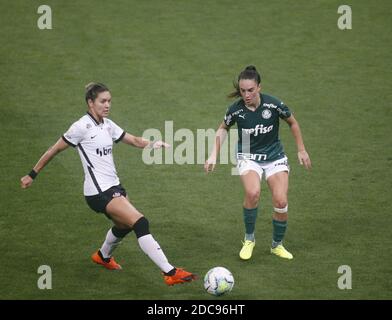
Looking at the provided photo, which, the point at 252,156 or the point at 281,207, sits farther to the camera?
the point at 252,156

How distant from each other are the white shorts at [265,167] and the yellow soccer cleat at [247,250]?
92 centimetres

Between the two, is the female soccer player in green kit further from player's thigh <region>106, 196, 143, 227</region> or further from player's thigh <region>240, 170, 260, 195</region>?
player's thigh <region>106, 196, 143, 227</region>

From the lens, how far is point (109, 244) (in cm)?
1119

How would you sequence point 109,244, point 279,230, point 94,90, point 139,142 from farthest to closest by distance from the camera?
point 279,230 → point 139,142 → point 109,244 → point 94,90

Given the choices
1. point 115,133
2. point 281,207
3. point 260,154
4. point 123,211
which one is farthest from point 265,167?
point 123,211

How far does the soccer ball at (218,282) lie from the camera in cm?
1027

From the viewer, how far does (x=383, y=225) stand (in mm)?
12602

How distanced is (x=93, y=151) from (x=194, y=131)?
578 centimetres

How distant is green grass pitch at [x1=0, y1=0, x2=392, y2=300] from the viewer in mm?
11281

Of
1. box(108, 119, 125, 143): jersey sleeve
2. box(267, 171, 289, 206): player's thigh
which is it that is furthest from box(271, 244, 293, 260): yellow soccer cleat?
box(108, 119, 125, 143): jersey sleeve

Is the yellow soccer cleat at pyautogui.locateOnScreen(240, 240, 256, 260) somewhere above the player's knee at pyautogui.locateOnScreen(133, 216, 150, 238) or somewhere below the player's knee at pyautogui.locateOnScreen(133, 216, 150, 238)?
below

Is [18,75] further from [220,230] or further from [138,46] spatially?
[220,230]

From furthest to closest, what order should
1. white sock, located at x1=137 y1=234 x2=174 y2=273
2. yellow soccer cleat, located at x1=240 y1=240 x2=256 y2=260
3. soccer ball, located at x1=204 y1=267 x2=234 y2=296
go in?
yellow soccer cleat, located at x1=240 y1=240 x2=256 y2=260 < white sock, located at x1=137 y1=234 x2=174 y2=273 < soccer ball, located at x1=204 y1=267 x2=234 y2=296

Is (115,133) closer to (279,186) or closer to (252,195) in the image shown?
(252,195)
